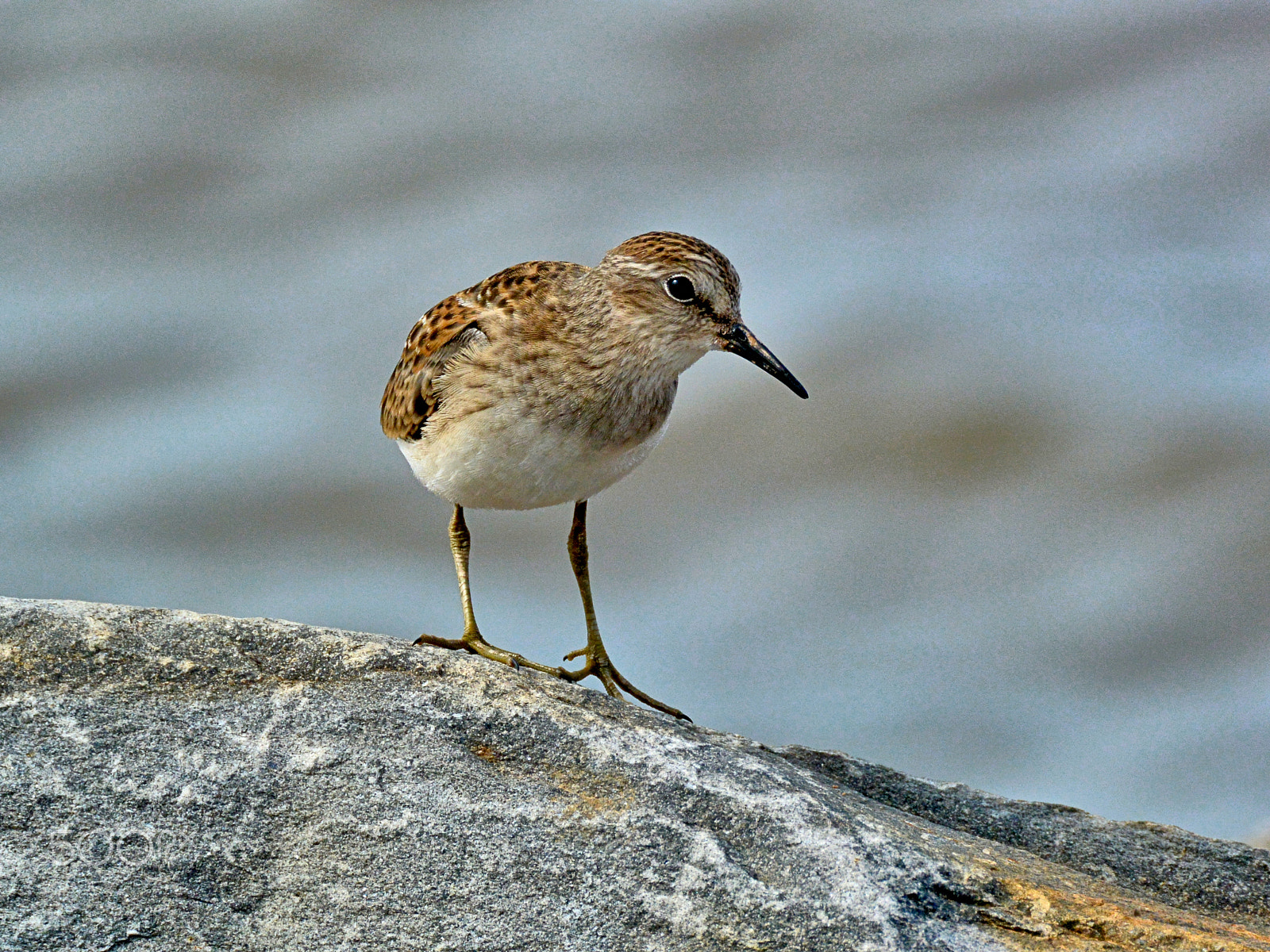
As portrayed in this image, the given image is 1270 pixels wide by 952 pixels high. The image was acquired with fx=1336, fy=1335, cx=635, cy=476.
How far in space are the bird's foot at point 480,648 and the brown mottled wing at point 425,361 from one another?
3.10 ft

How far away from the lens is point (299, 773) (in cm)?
402

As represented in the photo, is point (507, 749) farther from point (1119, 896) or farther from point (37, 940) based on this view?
point (1119, 896)

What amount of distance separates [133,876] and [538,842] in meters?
1.11

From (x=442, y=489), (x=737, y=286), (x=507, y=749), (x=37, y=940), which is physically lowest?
(x=37, y=940)

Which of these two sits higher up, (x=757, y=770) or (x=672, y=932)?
(x=757, y=770)

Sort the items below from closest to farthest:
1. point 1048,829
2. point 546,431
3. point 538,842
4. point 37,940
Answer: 1. point 37,940
2. point 538,842
3. point 1048,829
4. point 546,431

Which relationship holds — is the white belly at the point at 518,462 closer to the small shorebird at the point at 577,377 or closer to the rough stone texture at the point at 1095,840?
the small shorebird at the point at 577,377

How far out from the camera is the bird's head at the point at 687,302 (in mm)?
5531

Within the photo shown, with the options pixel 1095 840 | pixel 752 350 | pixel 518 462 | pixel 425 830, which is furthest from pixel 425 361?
pixel 1095 840

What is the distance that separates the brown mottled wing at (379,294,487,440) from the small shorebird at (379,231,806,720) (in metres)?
0.05

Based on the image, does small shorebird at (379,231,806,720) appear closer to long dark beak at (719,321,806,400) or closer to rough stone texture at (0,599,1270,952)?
long dark beak at (719,321,806,400)

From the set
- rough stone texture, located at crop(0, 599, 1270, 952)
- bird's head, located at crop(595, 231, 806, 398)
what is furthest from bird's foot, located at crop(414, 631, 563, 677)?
bird's head, located at crop(595, 231, 806, 398)

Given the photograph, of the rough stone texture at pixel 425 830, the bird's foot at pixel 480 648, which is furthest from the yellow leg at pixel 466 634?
the rough stone texture at pixel 425 830

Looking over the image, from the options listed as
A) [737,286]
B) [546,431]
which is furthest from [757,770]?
[737,286]
